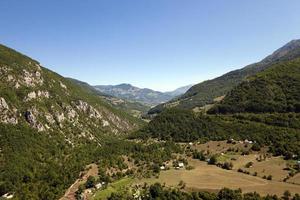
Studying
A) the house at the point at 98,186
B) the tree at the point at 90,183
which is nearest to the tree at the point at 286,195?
the house at the point at 98,186

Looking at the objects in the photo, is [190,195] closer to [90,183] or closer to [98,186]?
[98,186]

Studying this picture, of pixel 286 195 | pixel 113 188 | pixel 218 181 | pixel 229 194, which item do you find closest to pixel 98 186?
pixel 113 188

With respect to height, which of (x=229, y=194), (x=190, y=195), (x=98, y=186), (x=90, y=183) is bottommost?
(x=229, y=194)

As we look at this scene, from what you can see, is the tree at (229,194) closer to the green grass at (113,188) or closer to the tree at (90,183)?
the green grass at (113,188)

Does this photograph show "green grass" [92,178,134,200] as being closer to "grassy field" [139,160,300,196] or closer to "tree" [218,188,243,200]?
"grassy field" [139,160,300,196]

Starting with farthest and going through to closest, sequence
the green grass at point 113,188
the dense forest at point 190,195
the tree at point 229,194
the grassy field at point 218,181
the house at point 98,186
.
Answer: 1. the house at point 98,186
2. the green grass at point 113,188
3. the grassy field at point 218,181
4. the tree at point 229,194
5. the dense forest at point 190,195

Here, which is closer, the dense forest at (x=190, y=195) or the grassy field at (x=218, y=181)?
the dense forest at (x=190, y=195)

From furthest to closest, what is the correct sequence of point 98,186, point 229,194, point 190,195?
point 98,186 < point 190,195 < point 229,194

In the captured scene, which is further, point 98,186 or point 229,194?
point 98,186
